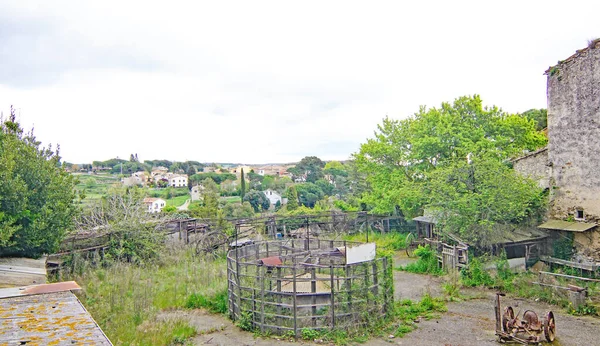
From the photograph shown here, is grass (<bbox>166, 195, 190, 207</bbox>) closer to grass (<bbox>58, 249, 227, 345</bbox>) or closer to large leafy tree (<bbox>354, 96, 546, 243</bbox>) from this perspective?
large leafy tree (<bbox>354, 96, 546, 243</bbox>)

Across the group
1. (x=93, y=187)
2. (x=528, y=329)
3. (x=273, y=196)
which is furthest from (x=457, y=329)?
(x=273, y=196)

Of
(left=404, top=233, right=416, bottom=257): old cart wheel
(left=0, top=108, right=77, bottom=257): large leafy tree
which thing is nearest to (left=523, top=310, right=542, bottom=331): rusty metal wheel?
(left=404, top=233, right=416, bottom=257): old cart wheel

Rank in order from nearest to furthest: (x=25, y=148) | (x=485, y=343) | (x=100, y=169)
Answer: (x=485, y=343) → (x=25, y=148) → (x=100, y=169)

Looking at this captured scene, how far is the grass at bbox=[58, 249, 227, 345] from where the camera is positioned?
31.5 ft

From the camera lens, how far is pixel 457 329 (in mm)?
10359

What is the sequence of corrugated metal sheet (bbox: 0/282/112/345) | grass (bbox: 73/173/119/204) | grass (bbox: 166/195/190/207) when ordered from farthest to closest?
grass (bbox: 166/195/190/207)
grass (bbox: 73/173/119/204)
corrugated metal sheet (bbox: 0/282/112/345)

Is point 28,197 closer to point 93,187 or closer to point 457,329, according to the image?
point 457,329

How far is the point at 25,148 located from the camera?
396 inches

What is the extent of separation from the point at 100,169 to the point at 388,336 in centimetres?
6938

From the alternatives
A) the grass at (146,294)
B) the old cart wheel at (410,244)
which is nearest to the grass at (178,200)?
the grass at (146,294)

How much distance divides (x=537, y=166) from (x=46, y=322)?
1853 cm

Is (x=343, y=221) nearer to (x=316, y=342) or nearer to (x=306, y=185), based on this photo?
(x=316, y=342)

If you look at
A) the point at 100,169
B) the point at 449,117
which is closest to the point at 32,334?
the point at 449,117

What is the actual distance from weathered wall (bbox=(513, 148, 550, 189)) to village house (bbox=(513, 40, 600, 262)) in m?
0.16
